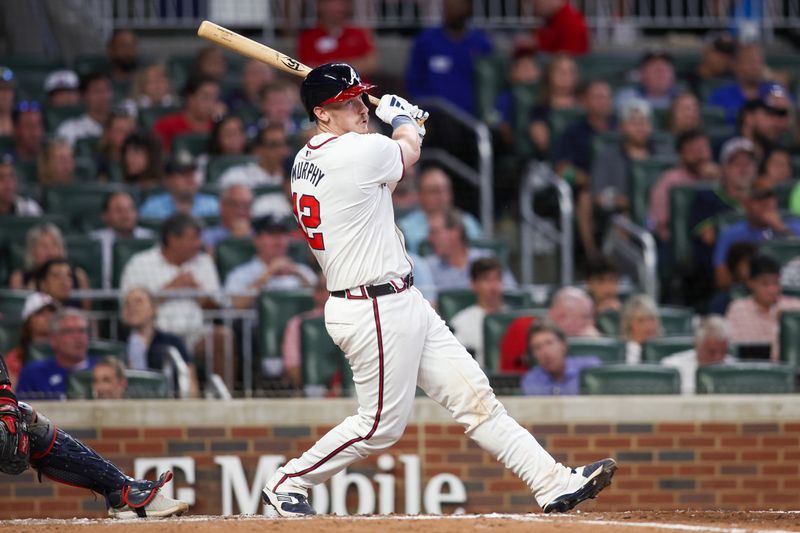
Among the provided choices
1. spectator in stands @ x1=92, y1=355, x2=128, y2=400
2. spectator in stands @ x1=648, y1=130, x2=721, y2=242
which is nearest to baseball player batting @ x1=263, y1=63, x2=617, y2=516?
spectator in stands @ x1=92, y1=355, x2=128, y2=400

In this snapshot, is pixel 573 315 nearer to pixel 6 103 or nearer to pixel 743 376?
pixel 743 376

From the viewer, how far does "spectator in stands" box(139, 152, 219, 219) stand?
966 centimetres

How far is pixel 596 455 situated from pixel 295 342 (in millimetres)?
1947

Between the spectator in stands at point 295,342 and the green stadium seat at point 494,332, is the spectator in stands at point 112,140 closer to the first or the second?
the spectator in stands at point 295,342

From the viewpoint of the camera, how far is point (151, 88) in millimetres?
11164

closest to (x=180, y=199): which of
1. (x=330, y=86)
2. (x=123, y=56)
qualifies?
(x=123, y=56)

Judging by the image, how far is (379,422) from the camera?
5.40 meters

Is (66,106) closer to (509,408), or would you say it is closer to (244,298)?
(244,298)

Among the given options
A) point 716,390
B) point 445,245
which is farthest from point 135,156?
point 716,390

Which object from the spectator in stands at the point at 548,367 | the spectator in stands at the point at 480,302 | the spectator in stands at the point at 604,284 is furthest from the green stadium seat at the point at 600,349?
the spectator in stands at the point at 604,284

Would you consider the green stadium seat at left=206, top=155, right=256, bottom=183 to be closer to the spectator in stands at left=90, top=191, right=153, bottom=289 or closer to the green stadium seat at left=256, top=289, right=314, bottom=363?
the spectator in stands at left=90, top=191, right=153, bottom=289

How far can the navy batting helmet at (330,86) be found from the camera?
5.34 metres

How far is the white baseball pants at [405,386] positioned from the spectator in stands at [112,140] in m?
5.23

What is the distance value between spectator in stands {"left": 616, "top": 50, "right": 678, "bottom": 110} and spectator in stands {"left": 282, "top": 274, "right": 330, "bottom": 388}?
403 centimetres
